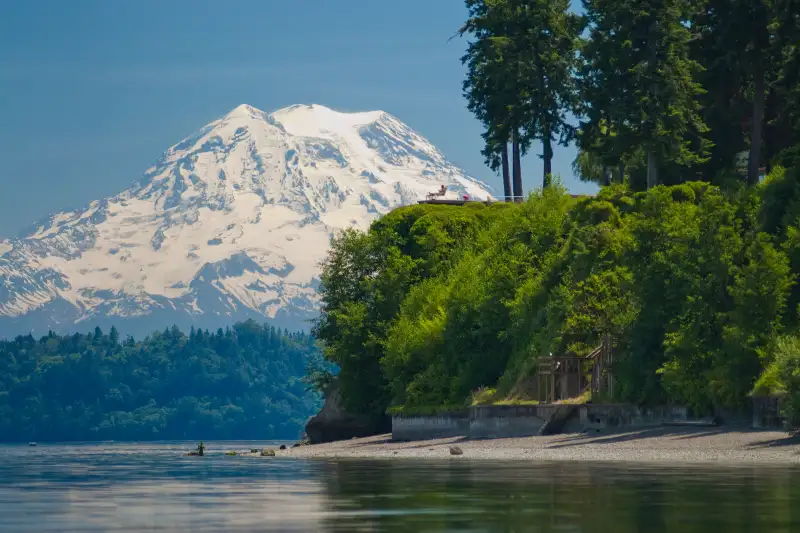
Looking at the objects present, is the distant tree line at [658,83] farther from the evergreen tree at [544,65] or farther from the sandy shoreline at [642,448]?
the sandy shoreline at [642,448]

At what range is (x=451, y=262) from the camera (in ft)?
381

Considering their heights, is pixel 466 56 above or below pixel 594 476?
above

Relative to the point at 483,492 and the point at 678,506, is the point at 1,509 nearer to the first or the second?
the point at 483,492

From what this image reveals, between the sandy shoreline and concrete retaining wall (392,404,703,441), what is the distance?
5.97 ft

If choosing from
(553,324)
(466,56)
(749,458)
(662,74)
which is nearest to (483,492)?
(749,458)

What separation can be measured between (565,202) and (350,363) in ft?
68.1

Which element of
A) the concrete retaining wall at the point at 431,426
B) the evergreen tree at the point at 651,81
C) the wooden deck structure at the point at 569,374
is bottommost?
the concrete retaining wall at the point at 431,426

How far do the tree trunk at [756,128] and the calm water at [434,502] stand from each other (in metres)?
42.7

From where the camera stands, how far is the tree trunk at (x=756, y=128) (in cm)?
9106

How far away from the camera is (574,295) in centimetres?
8812

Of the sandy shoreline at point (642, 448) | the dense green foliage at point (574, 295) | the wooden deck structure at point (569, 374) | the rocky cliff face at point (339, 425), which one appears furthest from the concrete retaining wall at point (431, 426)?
the rocky cliff face at point (339, 425)

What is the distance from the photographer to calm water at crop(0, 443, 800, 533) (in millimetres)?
29188

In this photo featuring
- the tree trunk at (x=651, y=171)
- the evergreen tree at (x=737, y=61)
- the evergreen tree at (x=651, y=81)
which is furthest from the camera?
the tree trunk at (x=651, y=171)

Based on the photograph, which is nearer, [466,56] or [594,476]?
[594,476]
